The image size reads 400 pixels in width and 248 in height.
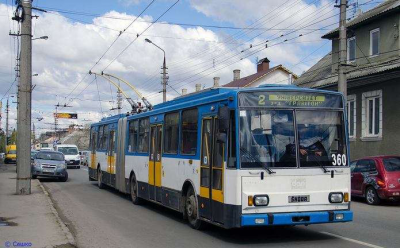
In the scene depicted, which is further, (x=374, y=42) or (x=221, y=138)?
(x=374, y=42)

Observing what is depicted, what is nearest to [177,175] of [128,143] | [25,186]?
[128,143]

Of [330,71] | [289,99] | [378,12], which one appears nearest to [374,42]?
[378,12]

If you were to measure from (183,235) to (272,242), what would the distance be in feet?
6.08

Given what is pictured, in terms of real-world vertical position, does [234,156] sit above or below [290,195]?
above

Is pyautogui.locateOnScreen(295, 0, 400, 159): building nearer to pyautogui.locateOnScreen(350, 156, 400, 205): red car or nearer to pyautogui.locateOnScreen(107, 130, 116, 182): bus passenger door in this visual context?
pyautogui.locateOnScreen(350, 156, 400, 205): red car

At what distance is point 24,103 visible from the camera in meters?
17.2

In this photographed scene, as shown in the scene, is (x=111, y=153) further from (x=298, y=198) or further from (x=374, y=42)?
(x=374, y=42)

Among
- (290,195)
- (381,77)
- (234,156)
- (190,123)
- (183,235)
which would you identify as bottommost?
(183,235)

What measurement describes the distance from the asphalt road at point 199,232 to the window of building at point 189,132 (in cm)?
173

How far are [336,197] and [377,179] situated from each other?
723cm

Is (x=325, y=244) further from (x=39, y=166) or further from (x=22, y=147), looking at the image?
(x=39, y=166)

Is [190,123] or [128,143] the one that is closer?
[190,123]

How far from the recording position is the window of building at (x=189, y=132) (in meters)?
10.7

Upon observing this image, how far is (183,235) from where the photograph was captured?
32.3 ft
